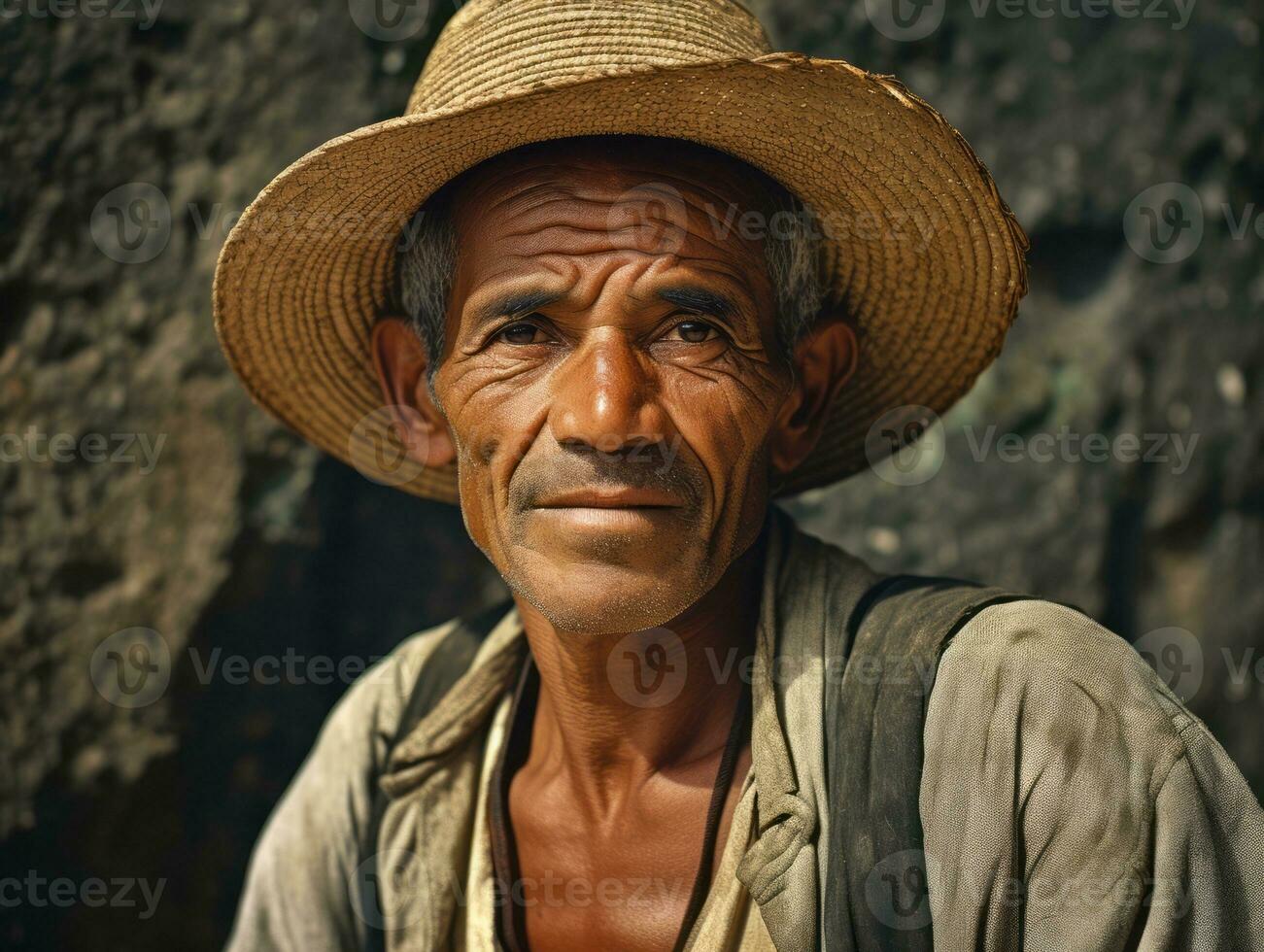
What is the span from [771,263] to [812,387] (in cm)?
28

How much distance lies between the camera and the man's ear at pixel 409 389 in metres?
2.24

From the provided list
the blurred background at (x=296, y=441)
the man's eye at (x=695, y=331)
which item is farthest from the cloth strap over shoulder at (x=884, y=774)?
the blurred background at (x=296, y=441)

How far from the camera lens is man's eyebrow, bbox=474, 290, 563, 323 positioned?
183 cm

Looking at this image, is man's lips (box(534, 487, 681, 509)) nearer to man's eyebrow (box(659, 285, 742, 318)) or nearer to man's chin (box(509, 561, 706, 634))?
man's chin (box(509, 561, 706, 634))

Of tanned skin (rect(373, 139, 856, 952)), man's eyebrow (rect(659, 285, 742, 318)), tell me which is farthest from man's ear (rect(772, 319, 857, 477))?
man's eyebrow (rect(659, 285, 742, 318))

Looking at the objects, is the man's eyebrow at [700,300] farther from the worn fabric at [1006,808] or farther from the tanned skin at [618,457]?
the worn fabric at [1006,808]

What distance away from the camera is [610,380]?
5.74ft

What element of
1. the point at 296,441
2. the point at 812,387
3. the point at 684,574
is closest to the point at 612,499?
the point at 684,574

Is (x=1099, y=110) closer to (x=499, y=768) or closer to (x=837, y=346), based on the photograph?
(x=837, y=346)

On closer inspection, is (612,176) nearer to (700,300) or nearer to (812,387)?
(700,300)

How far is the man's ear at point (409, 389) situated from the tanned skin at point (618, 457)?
0.10 m

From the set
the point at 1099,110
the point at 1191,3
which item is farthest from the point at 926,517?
the point at 1191,3

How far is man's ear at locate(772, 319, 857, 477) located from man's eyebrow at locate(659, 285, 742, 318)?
10.1 inches

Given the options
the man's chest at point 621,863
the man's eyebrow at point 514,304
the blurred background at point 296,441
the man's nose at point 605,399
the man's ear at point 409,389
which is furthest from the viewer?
the blurred background at point 296,441
